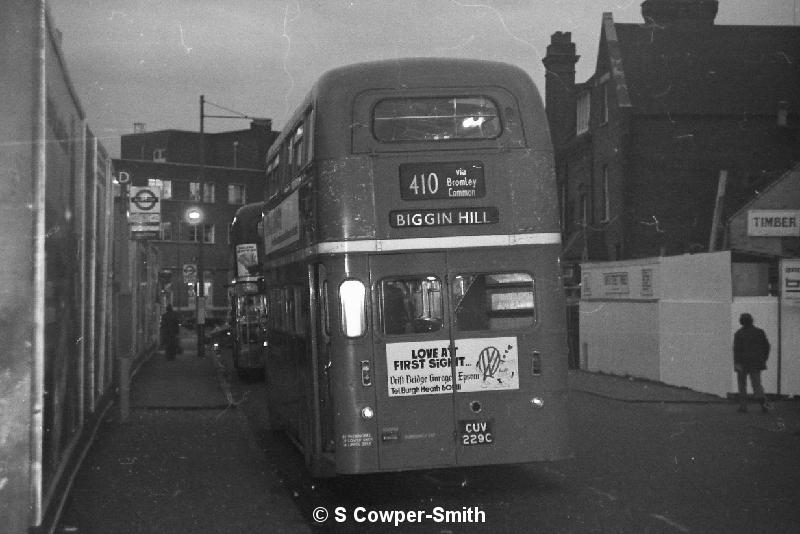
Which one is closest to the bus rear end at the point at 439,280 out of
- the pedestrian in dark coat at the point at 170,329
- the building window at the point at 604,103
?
the pedestrian in dark coat at the point at 170,329

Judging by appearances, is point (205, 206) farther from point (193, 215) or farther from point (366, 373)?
point (366, 373)

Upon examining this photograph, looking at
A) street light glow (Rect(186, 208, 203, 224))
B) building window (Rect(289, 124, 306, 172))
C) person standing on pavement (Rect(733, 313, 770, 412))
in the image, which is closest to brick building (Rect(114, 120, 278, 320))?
street light glow (Rect(186, 208, 203, 224))

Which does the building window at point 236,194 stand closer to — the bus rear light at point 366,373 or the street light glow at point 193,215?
the street light glow at point 193,215

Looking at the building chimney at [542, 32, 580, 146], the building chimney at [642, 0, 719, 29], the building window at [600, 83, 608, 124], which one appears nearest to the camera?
the building window at [600, 83, 608, 124]

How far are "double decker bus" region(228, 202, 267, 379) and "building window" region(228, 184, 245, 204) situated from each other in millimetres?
44305

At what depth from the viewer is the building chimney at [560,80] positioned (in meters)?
43.9

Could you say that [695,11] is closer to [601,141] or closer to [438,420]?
[601,141]

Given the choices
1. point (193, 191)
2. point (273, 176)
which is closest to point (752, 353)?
point (273, 176)

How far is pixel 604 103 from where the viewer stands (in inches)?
1478

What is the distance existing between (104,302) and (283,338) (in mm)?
2948

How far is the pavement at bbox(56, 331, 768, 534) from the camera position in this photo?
9.70m

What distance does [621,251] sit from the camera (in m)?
35.9

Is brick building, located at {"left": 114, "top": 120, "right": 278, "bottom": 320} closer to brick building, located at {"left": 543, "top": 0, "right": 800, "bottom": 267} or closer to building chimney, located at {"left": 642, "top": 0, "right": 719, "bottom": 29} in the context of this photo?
building chimney, located at {"left": 642, "top": 0, "right": 719, "bottom": 29}

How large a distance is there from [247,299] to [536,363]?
18826 millimetres
